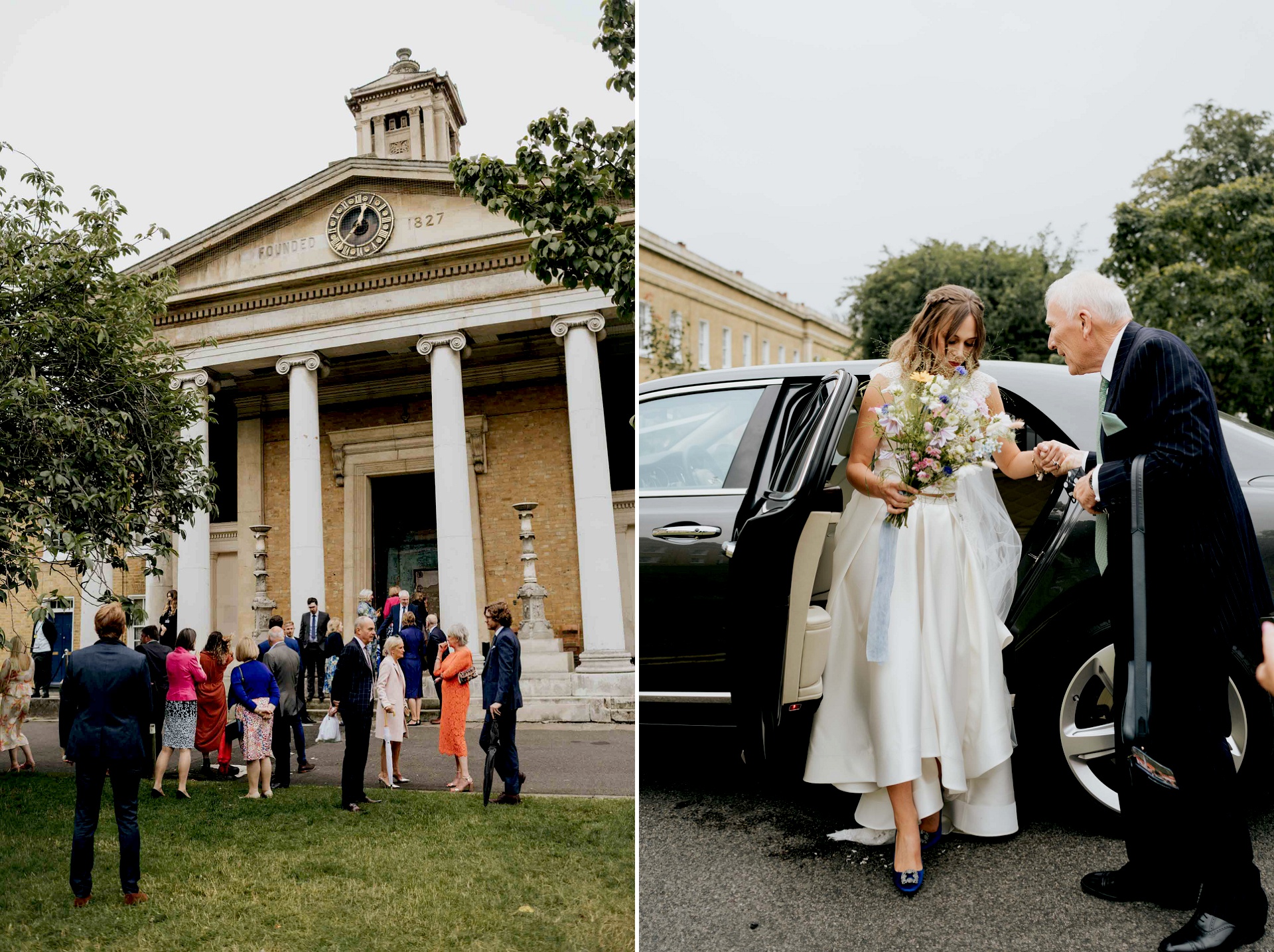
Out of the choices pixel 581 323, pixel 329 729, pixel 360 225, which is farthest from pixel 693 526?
pixel 329 729

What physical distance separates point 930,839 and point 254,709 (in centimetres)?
323

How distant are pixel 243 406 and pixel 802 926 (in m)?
4.43

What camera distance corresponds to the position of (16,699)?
319 cm

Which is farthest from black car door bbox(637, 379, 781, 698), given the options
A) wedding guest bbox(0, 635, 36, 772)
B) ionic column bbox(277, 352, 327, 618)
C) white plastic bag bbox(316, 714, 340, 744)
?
white plastic bag bbox(316, 714, 340, 744)

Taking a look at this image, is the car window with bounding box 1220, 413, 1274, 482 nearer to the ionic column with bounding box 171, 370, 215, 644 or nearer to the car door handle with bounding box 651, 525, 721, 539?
the car door handle with bounding box 651, 525, 721, 539

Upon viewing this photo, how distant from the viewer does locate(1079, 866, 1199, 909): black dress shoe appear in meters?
2.31

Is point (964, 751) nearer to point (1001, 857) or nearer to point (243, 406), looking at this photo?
point (1001, 857)

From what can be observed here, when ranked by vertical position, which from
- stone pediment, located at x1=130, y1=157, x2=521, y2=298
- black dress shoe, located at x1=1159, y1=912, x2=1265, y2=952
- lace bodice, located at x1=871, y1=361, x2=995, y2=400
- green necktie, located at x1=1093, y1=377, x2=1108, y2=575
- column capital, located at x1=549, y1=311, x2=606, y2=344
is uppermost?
stone pediment, located at x1=130, y1=157, x2=521, y2=298

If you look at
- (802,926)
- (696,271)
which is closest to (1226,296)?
(696,271)

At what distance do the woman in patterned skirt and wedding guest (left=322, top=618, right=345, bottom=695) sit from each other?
5.63ft

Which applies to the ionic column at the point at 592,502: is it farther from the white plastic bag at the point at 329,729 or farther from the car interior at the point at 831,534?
the car interior at the point at 831,534

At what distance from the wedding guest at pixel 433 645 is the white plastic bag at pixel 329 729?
61 cm

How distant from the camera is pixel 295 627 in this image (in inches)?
217

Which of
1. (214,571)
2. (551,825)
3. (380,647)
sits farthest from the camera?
(380,647)
